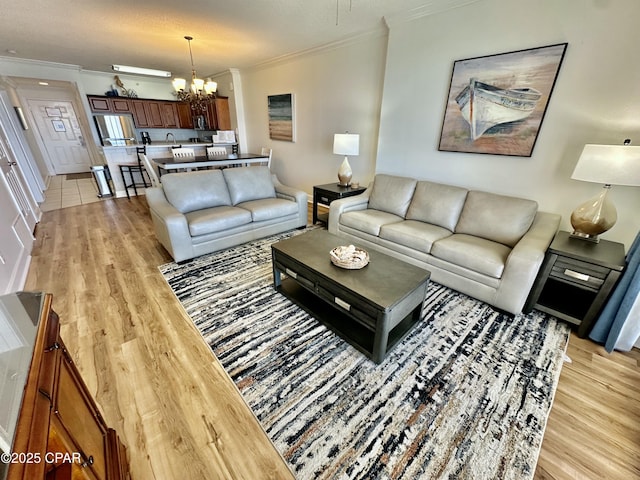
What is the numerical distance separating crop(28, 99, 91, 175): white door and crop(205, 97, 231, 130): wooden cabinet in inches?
161

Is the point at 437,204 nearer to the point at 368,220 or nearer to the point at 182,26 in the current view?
the point at 368,220

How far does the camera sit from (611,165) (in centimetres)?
175

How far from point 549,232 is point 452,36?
7.02 feet

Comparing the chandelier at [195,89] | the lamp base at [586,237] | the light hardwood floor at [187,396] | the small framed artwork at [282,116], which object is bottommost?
the light hardwood floor at [187,396]

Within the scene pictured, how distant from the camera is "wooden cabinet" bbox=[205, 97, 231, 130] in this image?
6.34m

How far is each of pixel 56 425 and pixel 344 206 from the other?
284 cm

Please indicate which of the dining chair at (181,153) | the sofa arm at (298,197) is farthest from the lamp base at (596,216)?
the dining chair at (181,153)

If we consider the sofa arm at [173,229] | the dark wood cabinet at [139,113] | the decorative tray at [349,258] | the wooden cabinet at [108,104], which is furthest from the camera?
the dark wood cabinet at [139,113]

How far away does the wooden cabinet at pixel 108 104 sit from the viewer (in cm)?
622

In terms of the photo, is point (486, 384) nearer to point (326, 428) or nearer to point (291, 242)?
point (326, 428)

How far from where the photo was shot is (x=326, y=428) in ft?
4.31

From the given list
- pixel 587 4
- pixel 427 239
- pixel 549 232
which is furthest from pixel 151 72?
pixel 549 232

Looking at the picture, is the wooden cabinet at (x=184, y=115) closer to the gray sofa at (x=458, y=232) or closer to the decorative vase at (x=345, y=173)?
the decorative vase at (x=345, y=173)

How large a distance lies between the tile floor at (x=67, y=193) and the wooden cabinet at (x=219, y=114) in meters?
3.09
